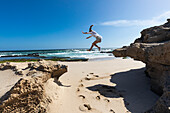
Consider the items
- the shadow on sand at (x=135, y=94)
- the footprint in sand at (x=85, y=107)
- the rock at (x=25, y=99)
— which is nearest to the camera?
the rock at (x=25, y=99)

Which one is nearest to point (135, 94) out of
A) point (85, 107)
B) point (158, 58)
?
point (158, 58)

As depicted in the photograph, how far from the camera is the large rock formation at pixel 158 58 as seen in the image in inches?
110

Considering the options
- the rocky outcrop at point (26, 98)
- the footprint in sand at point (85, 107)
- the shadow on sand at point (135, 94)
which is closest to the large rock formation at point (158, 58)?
the shadow on sand at point (135, 94)

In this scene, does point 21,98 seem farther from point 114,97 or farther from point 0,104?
point 114,97

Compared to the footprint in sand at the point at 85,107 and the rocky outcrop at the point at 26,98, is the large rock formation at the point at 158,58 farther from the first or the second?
the rocky outcrop at the point at 26,98

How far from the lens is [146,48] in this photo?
409 cm

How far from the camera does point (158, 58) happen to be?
12.1 ft

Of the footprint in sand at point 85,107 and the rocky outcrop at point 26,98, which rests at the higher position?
the rocky outcrop at point 26,98

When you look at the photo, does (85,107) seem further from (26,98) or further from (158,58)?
(158,58)

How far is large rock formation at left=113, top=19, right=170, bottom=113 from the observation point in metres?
2.80

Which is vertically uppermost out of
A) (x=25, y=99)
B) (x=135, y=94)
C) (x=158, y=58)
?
(x=158, y=58)

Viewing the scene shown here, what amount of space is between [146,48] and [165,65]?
921mm

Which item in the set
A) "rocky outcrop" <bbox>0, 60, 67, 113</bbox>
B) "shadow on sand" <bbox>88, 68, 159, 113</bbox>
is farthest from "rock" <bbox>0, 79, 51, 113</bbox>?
"shadow on sand" <bbox>88, 68, 159, 113</bbox>

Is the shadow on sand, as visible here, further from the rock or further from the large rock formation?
the rock
